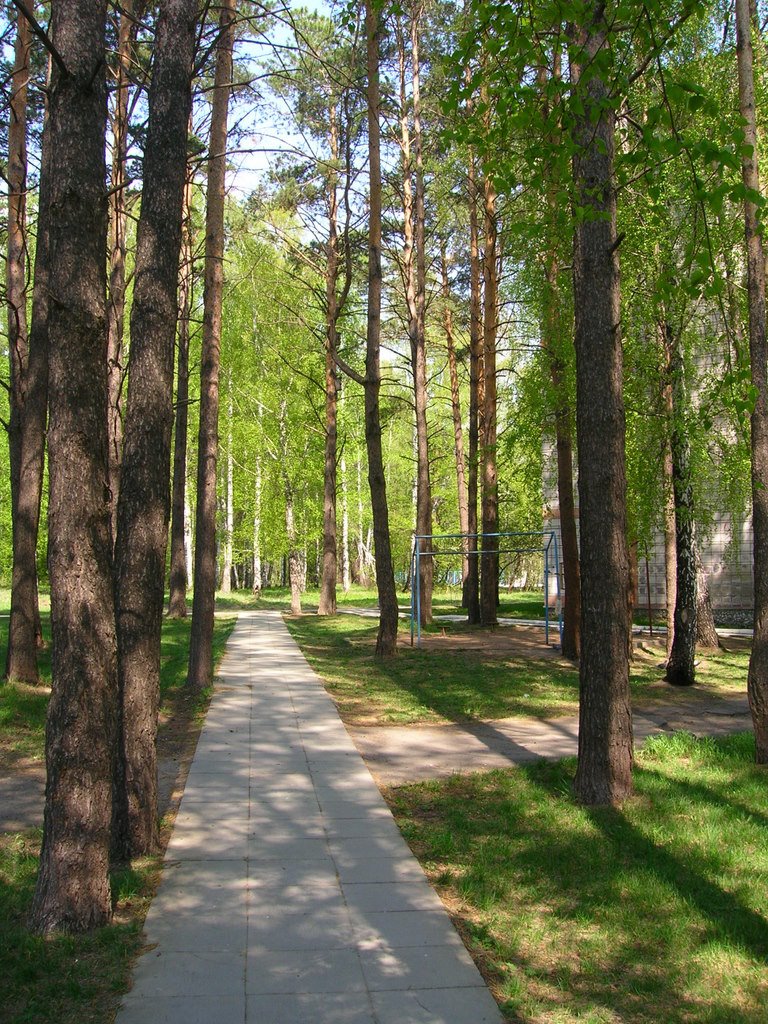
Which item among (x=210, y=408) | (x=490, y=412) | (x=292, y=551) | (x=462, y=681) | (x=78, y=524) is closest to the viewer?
(x=78, y=524)

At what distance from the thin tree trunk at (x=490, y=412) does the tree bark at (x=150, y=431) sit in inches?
602

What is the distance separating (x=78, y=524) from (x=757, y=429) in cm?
605

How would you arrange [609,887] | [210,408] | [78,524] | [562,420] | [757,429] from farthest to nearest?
[562,420] → [210,408] → [757,429] → [609,887] → [78,524]

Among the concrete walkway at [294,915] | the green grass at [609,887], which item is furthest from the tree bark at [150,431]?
the green grass at [609,887]

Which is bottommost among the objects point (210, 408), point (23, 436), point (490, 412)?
point (23, 436)

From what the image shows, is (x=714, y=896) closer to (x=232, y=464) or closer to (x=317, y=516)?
(x=317, y=516)

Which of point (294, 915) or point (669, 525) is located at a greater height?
point (669, 525)

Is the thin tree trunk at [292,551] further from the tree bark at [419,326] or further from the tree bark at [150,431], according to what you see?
the tree bark at [150,431]

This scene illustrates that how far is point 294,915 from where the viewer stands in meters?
4.79

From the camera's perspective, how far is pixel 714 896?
5.06m

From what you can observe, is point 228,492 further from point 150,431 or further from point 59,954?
point 59,954

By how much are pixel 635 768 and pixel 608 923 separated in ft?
10.8

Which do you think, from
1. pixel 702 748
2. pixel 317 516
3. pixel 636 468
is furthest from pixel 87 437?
pixel 317 516

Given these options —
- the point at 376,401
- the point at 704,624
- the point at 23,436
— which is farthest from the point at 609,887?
the point at 704,624
